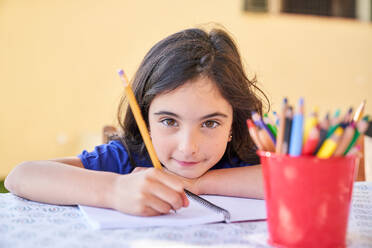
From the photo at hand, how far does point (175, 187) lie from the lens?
2.20ft

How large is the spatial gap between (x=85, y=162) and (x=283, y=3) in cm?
333

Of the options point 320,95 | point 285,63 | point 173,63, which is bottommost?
point 320,95

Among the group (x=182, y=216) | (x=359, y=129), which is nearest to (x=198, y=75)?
(x=182, y=216)

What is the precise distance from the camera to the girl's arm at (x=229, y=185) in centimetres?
85

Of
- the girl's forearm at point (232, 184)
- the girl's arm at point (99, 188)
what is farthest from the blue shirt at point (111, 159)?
the girl's forearm at point (232, 184)

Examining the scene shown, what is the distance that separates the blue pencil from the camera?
0.50 meters

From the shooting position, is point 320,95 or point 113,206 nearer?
point 113,206

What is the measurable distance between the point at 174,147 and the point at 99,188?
0.70 feet

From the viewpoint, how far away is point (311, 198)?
0.52m

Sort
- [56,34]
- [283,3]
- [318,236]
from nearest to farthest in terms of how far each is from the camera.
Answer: [318,236] → [56,34] → [283,3]

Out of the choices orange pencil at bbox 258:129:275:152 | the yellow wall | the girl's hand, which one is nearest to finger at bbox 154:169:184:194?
the girl's hand

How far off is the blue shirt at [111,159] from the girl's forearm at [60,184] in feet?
0.60

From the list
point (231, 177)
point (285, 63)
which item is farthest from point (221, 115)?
point (285, 63)

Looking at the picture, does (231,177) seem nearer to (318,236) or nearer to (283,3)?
(318,236)
